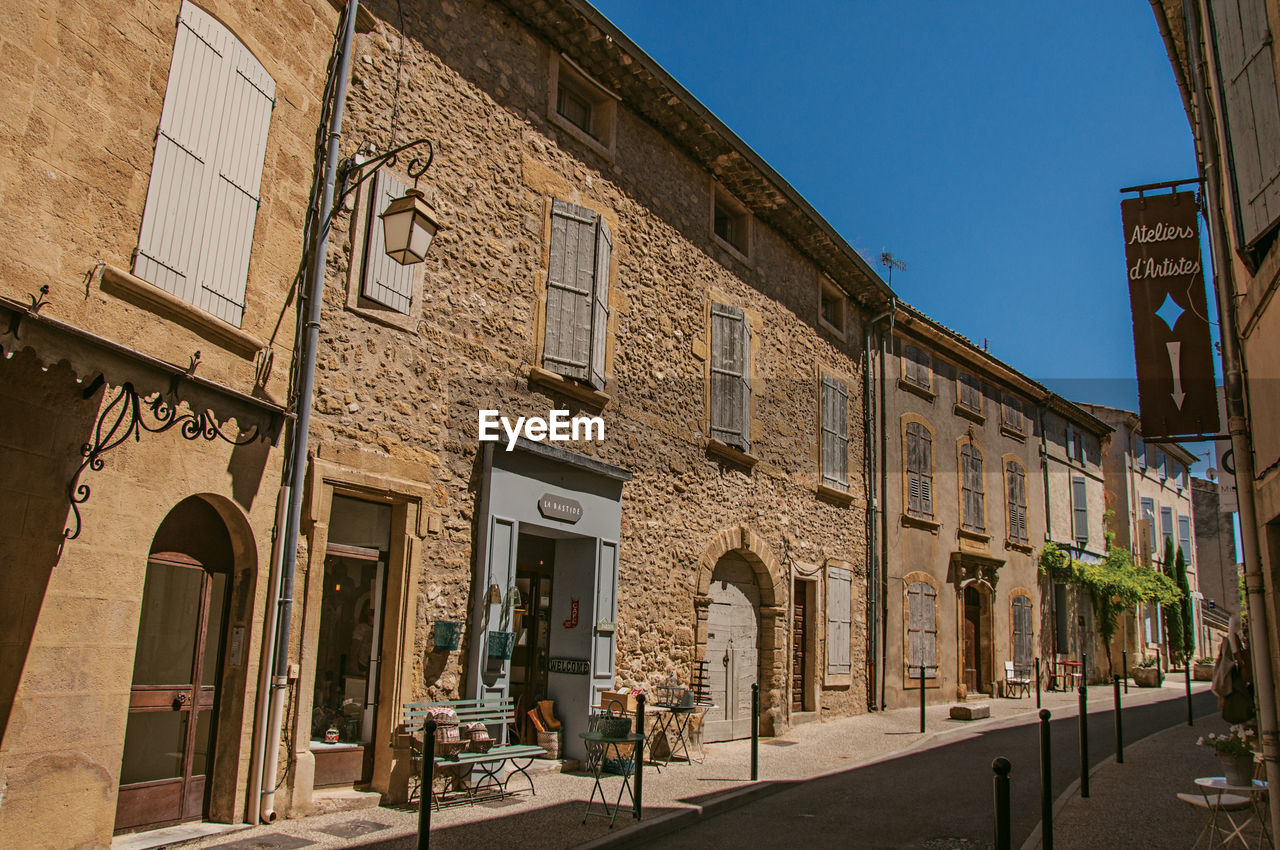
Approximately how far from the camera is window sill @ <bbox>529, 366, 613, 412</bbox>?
8.76 meters

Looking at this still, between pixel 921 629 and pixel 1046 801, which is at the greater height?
pixel 921 629

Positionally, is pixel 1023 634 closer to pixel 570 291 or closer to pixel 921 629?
pixel 921 629

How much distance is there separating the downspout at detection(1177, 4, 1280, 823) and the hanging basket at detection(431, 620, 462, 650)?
232 inches

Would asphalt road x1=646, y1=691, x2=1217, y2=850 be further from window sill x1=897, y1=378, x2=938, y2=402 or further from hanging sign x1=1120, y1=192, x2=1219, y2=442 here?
window sill x1=897, y1=378, x2=938, y2=402

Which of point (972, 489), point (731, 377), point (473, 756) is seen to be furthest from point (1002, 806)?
point (972, 489)

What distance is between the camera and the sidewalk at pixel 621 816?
574 centimetres

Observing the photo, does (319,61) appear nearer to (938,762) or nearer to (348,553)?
(348,553)

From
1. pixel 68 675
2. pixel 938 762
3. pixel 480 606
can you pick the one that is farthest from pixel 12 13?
pixel 938 762

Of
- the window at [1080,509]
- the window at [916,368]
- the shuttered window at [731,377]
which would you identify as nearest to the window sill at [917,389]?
the window at [916,368]

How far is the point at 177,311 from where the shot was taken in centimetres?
555

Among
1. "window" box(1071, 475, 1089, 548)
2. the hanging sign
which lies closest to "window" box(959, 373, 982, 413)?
"window" box(1071, 475, 1089, 548)

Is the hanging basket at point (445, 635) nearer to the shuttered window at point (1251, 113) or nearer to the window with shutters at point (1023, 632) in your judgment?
the shuttered window at point (1251, 113)

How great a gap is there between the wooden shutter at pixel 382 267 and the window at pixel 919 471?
11.2m

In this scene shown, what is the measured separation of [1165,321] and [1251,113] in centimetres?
210
